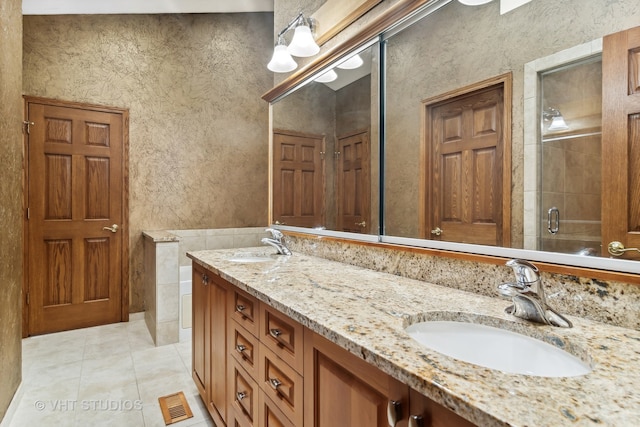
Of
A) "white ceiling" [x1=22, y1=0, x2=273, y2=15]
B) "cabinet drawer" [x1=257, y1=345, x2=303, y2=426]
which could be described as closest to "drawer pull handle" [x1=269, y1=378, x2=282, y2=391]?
"cabinet drawer" [x1=257, y1=345, x2=303, y2=426]

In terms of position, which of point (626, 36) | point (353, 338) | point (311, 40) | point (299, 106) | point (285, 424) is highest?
point (311, 40)

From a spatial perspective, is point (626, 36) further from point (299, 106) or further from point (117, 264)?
point (117, 264)

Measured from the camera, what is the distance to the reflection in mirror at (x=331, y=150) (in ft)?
5.84

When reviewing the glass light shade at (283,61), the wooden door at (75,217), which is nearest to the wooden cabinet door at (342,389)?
the glass light shade at (283,61)

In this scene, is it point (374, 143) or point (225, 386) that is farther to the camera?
point (374, 143)

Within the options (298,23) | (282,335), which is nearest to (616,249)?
(282,335)

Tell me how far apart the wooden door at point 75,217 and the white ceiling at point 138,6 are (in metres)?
0.80

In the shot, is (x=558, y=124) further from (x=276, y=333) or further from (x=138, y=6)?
(x=138, y=6)

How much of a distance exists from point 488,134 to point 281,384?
1121 millimetres

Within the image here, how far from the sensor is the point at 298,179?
98.3 inches

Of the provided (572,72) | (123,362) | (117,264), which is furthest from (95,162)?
(572,72)

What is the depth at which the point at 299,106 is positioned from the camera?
2.44 metres

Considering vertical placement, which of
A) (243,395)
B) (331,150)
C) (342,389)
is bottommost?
(243,395)

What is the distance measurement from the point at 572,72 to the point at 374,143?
0.88 meters
